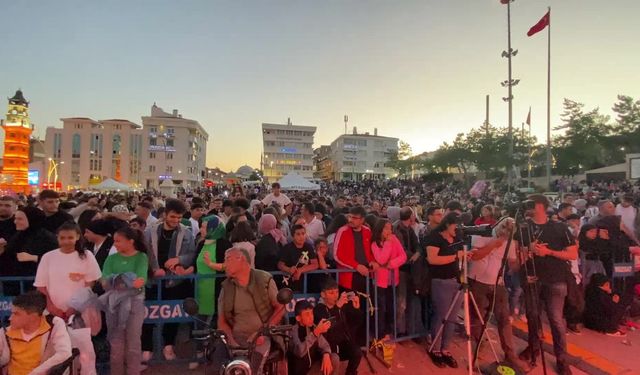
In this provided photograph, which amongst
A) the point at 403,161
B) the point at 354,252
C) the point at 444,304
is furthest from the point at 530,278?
the point at 403,161

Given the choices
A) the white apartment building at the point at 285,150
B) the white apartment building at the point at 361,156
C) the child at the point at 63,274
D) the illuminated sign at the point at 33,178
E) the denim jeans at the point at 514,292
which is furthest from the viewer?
the white apartment building at the point at 361,156

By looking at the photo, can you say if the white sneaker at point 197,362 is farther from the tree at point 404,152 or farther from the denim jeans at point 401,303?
the tree at point 404,152

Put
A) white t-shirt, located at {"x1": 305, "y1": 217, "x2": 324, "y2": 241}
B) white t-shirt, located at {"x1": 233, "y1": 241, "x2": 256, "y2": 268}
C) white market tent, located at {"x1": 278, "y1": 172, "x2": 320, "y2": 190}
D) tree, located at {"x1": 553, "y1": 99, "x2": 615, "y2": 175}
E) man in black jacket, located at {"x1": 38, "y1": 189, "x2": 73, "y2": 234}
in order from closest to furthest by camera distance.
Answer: white t-shirt, located at {"x1": 233, "y1": 241, "x2": 256, "y2": 268} → man in black jacket, located at {"x1": 38, "y1": 189, "x2": 73, "y2": 234} → white t-shirt, located at {"x1": 305, "y1": 217, "x2": 324, "y2": 241} → white market tent, located at {"x1": 278, "y1": 172, "x2": 320, "y2": 190} → tree, located at {"x1": 553, "y1": 99, "x2": 615, "y2": 175}

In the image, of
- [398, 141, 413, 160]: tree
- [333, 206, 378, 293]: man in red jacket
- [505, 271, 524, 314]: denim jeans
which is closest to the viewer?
[333, 206, 378, 293]: man in red jacket

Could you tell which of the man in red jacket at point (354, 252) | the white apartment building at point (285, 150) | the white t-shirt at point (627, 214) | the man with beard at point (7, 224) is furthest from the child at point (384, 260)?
the white apartment building at point (285, 150)

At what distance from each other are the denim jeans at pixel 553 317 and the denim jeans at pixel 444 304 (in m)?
0.84

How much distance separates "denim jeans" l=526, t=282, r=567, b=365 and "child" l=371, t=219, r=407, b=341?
5.25 ft

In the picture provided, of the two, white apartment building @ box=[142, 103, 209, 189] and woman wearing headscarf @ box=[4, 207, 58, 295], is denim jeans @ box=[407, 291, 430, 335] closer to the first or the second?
woman wearing headscarf @ box=[4, 207, 58, 295]

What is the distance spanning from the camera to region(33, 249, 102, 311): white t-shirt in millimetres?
3793

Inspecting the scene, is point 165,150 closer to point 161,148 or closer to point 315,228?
point 161,148

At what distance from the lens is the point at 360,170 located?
340 feet

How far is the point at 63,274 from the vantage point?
3805 mm

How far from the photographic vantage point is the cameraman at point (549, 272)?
436cm

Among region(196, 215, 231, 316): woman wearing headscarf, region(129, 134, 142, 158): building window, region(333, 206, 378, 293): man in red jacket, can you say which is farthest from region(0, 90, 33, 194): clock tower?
region(333, 206, 378, 293): man in red jacket
